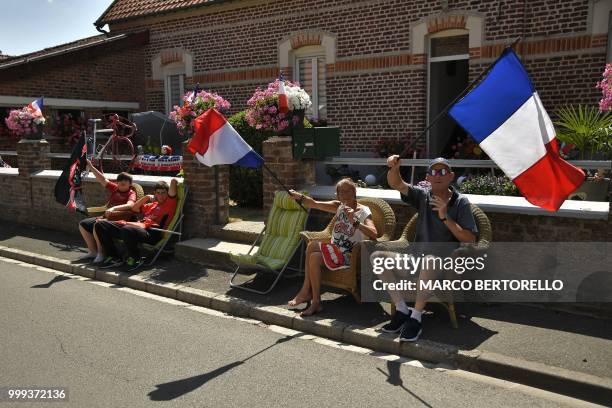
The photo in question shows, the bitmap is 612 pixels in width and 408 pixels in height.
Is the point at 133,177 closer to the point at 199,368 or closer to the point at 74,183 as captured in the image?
the point at 74,183

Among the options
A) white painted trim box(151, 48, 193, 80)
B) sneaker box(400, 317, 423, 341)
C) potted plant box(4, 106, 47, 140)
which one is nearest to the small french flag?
sneaker box(400, 317, 423, 341)

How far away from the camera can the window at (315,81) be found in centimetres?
1324

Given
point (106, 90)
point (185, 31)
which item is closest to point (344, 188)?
point (185, 31)

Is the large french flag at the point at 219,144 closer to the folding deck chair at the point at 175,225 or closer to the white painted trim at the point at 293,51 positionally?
the folding deck chair at the point at 175,225

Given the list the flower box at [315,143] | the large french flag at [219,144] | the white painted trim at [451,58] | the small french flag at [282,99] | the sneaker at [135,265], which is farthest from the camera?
the white painted trim at [451,58]

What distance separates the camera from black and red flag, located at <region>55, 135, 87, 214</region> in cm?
942

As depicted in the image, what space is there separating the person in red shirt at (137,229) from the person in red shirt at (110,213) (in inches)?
5.0

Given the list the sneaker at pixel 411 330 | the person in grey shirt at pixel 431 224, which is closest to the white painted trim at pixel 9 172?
the person in grey shirt at pixel 431 224

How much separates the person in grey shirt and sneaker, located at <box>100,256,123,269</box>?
4.40 meters

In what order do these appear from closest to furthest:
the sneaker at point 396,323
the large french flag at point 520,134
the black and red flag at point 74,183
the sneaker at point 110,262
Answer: the large french flag at point 520,134
the sneaker at point 396,323
the sneaker at point 110,262
the black and red flag at point 74,183

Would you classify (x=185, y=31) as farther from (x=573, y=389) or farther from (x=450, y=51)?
(x=573, y=389)

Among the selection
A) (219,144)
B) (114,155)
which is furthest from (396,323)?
(114,155)

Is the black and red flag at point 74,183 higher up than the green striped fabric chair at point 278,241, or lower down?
higher up

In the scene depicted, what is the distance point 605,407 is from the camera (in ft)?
13.0
